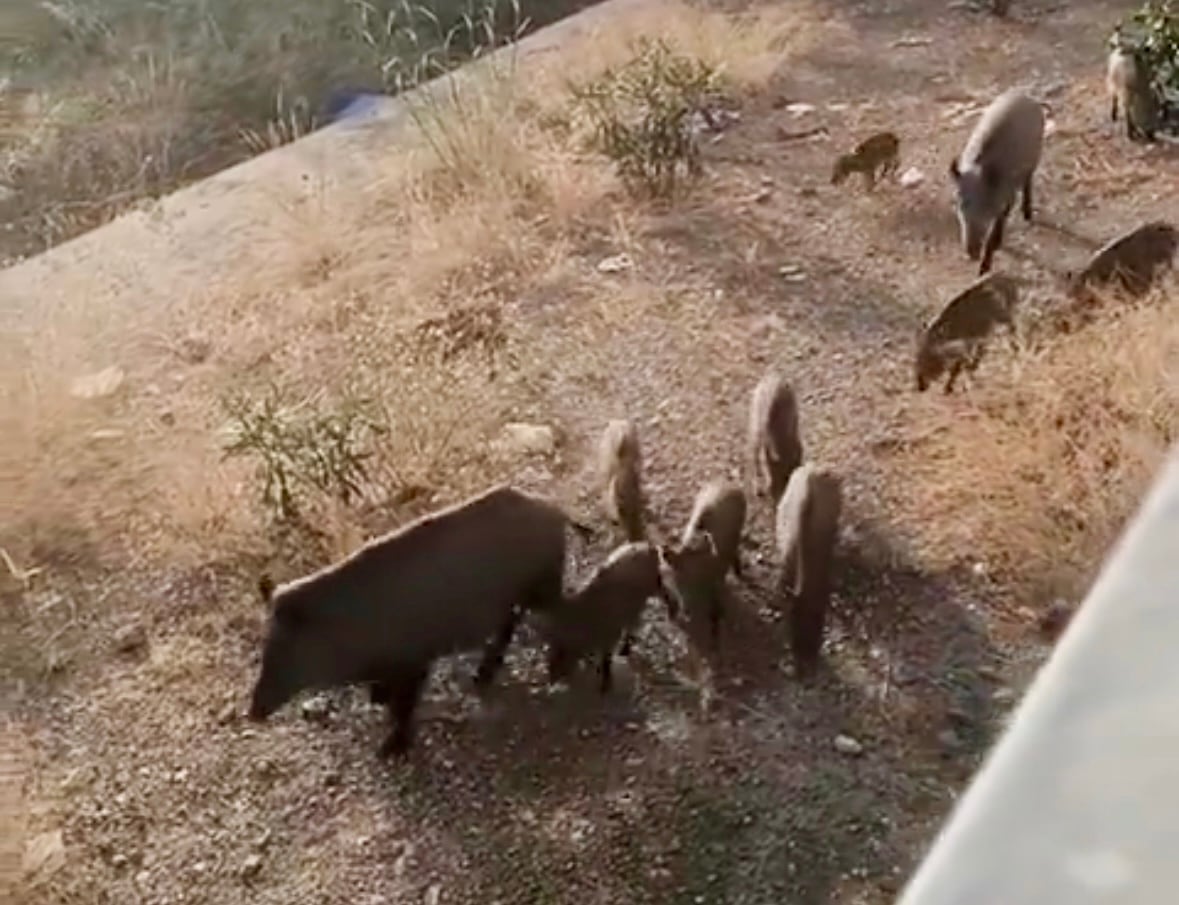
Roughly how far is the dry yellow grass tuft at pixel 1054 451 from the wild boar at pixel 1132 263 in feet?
0.40

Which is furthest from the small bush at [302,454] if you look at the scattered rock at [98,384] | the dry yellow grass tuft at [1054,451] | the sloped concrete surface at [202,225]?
the sloped concrete surface at [202,225]

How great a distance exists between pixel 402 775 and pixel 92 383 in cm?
210

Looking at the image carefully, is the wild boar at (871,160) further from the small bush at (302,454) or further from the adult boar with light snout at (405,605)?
the adult boar with light snout at (405,605)

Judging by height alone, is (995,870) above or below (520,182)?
above

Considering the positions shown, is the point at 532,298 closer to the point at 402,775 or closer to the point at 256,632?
the point at 256,632

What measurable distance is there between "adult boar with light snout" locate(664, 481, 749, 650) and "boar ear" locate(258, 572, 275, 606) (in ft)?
2.77

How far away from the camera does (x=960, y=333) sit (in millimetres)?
4434

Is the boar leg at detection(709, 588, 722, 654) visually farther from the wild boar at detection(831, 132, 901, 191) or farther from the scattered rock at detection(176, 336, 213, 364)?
the wild boar at detection(831, 132, 901, 191)

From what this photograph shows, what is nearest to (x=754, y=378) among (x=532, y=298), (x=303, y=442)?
(x=532, y=298)

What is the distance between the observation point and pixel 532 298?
5.19m

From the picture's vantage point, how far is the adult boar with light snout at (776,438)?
3.95m

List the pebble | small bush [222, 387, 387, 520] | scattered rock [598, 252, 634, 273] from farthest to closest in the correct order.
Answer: scattered rock [598, 252, 634, 273]
small bush [222, 387, 387, 520]
the pebble

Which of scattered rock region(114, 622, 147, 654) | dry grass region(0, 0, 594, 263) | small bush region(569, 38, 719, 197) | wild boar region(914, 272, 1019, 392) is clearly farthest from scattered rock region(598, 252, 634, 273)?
dry grass region(0, 0, 594, 263)

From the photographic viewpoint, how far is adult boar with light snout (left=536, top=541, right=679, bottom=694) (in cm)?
346
